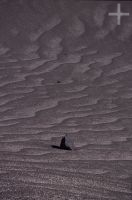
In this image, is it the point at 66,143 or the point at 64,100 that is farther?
the point at 64,100

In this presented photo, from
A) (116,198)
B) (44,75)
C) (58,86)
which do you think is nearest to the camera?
(116,198)

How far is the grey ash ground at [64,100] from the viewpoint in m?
3.56

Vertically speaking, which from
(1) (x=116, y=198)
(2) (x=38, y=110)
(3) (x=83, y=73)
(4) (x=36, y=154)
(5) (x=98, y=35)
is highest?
(1) (x=116, y=198)

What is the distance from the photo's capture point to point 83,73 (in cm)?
739

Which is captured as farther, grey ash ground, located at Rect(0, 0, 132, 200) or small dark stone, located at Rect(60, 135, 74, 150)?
small dark stone, located at Rect(60, 135, 74, 150)

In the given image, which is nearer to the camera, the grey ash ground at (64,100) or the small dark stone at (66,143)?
the grey ash ground at (64,100)

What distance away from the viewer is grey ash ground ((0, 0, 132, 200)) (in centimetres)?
356

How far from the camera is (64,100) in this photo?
6176 millimetres

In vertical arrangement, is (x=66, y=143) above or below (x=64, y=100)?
above

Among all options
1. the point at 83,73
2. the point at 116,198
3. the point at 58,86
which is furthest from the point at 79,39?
the point at 116,198

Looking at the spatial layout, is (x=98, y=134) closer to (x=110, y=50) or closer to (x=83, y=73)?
(x=83, y=73)

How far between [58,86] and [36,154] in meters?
2.52

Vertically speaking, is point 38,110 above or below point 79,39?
above

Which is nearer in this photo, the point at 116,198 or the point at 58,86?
the point at 116,198
